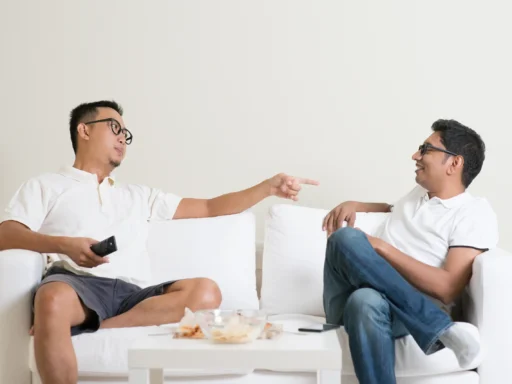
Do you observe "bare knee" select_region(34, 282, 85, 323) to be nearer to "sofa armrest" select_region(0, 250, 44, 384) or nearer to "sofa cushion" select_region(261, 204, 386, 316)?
"sofa armrest" select_region(0, 250, 44, 384)

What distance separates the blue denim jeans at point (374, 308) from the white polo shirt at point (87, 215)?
30.7 inches

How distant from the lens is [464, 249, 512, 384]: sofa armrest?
2604 millimetres

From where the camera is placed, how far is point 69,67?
12.1 feet

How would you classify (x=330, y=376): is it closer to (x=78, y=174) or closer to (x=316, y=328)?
(x=316, y=328)

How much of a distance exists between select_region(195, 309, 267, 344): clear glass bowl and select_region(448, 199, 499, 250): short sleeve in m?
0.97

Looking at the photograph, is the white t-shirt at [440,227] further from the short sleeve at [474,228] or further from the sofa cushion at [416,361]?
the sofa cushion at [416,361]

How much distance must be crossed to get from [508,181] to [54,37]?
2.22 m

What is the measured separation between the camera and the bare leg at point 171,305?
274cm

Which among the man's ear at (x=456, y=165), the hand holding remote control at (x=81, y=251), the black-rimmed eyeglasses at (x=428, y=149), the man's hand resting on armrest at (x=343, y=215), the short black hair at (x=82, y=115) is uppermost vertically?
the short black hair at (x=82, y=115)

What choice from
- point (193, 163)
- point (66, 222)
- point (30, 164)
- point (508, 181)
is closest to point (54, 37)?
point (30, 164)

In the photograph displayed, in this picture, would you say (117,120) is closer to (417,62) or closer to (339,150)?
(339,150)

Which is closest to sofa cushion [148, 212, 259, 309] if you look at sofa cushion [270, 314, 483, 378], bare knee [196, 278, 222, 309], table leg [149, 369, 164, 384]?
bare knee [196, 278, 222, 309]

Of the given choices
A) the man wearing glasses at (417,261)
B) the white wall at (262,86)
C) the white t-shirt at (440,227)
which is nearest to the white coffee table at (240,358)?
the man wearing glasses at (417,261)

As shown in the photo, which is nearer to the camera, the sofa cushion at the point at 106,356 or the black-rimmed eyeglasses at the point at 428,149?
the sofa cushion at the point at 106,356
